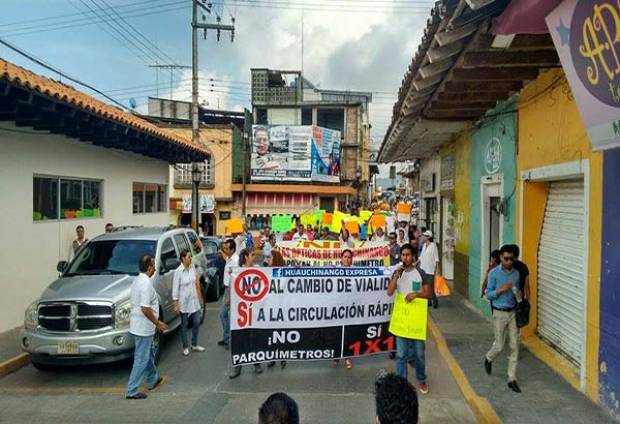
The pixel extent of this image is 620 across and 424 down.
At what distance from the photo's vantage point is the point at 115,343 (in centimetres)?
676

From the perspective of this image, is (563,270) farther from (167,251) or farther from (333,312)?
(167,251)

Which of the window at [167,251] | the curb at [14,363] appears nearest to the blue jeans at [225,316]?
the window at [167,251]

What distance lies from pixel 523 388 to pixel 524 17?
167 inches

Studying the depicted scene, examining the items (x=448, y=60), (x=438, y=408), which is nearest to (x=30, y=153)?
(x=448, y=60)

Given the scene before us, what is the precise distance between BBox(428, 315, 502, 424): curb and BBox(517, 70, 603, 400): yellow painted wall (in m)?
1.20

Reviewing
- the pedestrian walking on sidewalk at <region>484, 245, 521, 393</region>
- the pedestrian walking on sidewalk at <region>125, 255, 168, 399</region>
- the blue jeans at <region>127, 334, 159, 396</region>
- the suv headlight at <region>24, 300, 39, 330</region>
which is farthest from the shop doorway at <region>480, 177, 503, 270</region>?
the suv headlight at <region>24, 300, 39, 330</region>

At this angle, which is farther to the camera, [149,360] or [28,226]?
[28,226]

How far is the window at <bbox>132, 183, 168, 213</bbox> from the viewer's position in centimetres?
1569

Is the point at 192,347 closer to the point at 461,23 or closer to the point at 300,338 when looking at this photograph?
the point at 300,338

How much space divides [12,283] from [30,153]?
8.40 ft

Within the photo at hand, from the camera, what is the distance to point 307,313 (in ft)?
22.8

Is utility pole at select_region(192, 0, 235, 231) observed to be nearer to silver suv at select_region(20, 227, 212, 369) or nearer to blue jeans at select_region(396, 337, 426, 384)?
silver suv at select_region(20, 227, 212, 369)

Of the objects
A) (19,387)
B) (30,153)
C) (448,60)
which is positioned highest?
(448,60)

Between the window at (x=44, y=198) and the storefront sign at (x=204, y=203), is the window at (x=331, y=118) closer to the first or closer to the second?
the storefront sign at (x=204, y=203)
